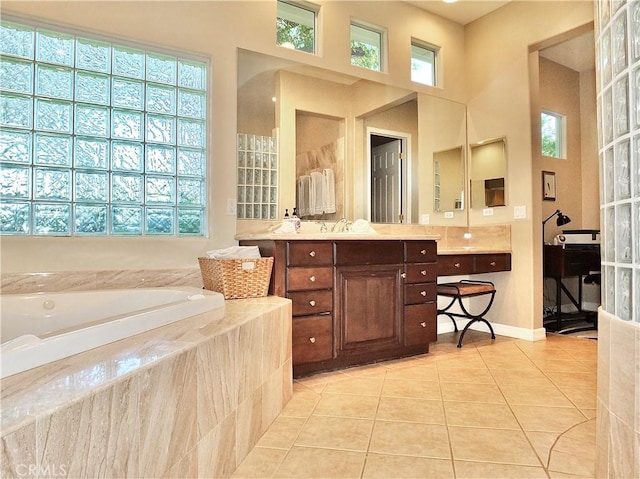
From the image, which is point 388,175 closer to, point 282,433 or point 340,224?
point 340,224

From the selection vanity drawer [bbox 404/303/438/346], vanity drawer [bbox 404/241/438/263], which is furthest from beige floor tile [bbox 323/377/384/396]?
vanity drawer [bbox 404/241/438/263]

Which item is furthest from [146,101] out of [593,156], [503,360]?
[593,156]

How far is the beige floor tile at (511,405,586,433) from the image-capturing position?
1766mm

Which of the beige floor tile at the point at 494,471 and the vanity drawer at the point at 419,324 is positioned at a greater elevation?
the vanity drawer at the point at 419,324

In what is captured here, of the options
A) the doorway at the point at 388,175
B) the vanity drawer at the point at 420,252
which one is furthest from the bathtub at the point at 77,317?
the doorway at the point at 388,175

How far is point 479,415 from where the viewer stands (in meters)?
1.90

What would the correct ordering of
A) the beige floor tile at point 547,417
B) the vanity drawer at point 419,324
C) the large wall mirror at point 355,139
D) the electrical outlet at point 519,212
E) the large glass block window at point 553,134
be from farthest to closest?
the large glass block window at point 553,134, the electrical outlet at point 519,212, the large wall mirror at point 355,139, the vanity drawer at point 419,324, the beige floor tile at point 547,417

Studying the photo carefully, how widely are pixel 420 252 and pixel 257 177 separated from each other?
49.2 inches

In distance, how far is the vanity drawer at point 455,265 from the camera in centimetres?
320

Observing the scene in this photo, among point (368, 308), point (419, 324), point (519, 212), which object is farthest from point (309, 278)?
point (519, 212)

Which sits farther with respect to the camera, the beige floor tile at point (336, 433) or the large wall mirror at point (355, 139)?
the large wall mirror at point (355, 139)

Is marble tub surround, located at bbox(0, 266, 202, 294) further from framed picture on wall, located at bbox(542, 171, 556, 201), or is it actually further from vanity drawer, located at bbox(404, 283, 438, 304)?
framed picture on wall, located at bbox(542, 171, 556, 201)

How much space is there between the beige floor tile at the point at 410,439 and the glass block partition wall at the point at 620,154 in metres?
0.82

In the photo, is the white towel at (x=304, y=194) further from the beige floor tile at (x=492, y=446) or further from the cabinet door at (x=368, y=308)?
the beige floor tile at (x=492, y=446)
